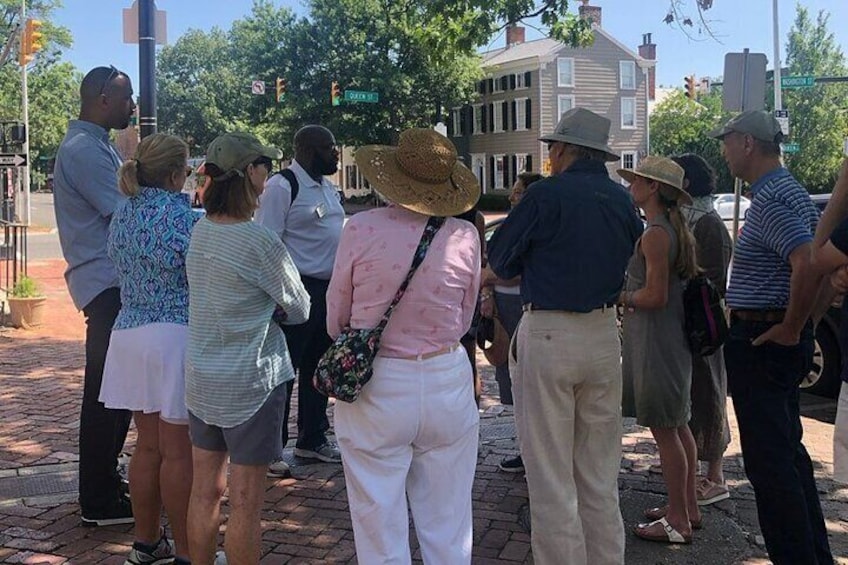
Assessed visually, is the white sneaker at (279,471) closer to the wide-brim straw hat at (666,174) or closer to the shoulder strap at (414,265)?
the shoulder strap at (414,265)

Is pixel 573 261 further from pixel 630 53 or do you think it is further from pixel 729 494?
pixel 630 53

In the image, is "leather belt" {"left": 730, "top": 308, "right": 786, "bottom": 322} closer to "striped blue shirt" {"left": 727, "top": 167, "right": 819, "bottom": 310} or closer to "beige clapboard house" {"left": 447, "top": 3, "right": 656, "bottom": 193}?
"striped blue shirt" {"left": 727, "top": 167, "right": 819, "bottom": 310}

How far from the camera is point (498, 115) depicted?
4819cm

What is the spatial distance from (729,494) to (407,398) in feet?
9.08

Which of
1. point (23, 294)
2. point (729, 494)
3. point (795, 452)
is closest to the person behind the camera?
point (795, 452)

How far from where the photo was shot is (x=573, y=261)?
332 cm

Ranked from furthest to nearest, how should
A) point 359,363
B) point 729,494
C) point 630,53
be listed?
point 630,53
point 729,494
point 359,363

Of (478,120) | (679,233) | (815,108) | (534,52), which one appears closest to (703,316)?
(679,233)

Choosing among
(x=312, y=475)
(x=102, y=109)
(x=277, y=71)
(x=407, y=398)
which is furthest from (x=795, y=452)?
(x=277, y=71)

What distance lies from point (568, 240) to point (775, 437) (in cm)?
120

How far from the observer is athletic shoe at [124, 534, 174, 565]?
3742 millimetres

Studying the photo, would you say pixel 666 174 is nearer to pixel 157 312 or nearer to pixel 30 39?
pixel 157 312

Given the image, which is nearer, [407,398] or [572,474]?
[407,398]

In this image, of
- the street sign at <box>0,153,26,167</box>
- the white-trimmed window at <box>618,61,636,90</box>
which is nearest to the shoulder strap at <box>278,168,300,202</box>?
the street sign at <box>0,153,26,167</box>
